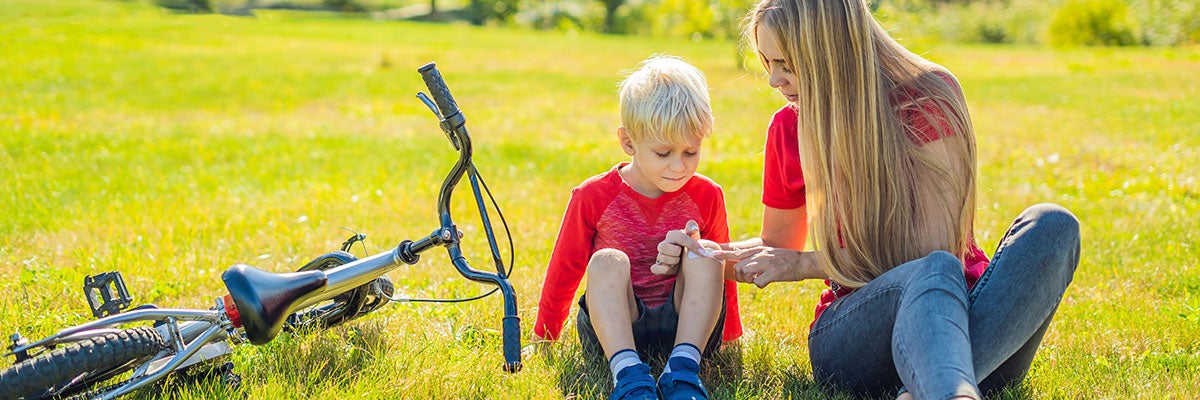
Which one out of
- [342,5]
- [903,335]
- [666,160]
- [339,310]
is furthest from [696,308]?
[342,5]

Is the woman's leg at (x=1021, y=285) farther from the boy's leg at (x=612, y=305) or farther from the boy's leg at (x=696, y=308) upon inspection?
the boy's leg at (x=612, y=305)

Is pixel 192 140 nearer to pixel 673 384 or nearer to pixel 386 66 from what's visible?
pixel 673 384

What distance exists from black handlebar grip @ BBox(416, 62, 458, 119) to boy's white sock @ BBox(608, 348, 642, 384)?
90cm

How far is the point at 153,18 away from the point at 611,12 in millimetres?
18885

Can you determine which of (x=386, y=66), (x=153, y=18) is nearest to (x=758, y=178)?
(x=386, y=66)

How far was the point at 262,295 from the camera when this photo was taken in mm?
2852

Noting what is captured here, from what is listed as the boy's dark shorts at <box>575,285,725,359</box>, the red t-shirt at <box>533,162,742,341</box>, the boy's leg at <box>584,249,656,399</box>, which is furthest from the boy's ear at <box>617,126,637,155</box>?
the boy's dark shorts at <box>575,285,725,359</box>

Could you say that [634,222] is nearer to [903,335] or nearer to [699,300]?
[699,300]

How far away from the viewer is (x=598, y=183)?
3516mm

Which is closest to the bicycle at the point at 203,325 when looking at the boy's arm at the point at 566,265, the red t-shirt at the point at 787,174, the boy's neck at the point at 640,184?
the boy's arm at the point at 566,265

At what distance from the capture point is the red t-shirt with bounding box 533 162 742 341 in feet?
11.5

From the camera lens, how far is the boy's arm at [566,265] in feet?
11.7

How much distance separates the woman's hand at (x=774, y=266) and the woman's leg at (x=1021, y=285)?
0.51 meters

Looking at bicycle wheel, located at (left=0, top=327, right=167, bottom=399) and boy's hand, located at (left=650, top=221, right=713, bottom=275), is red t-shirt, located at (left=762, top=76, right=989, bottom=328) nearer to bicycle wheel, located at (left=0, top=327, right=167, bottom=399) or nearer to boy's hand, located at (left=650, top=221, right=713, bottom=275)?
boy's hand, located at (left=650, top=221, right=713, bottom=275)
